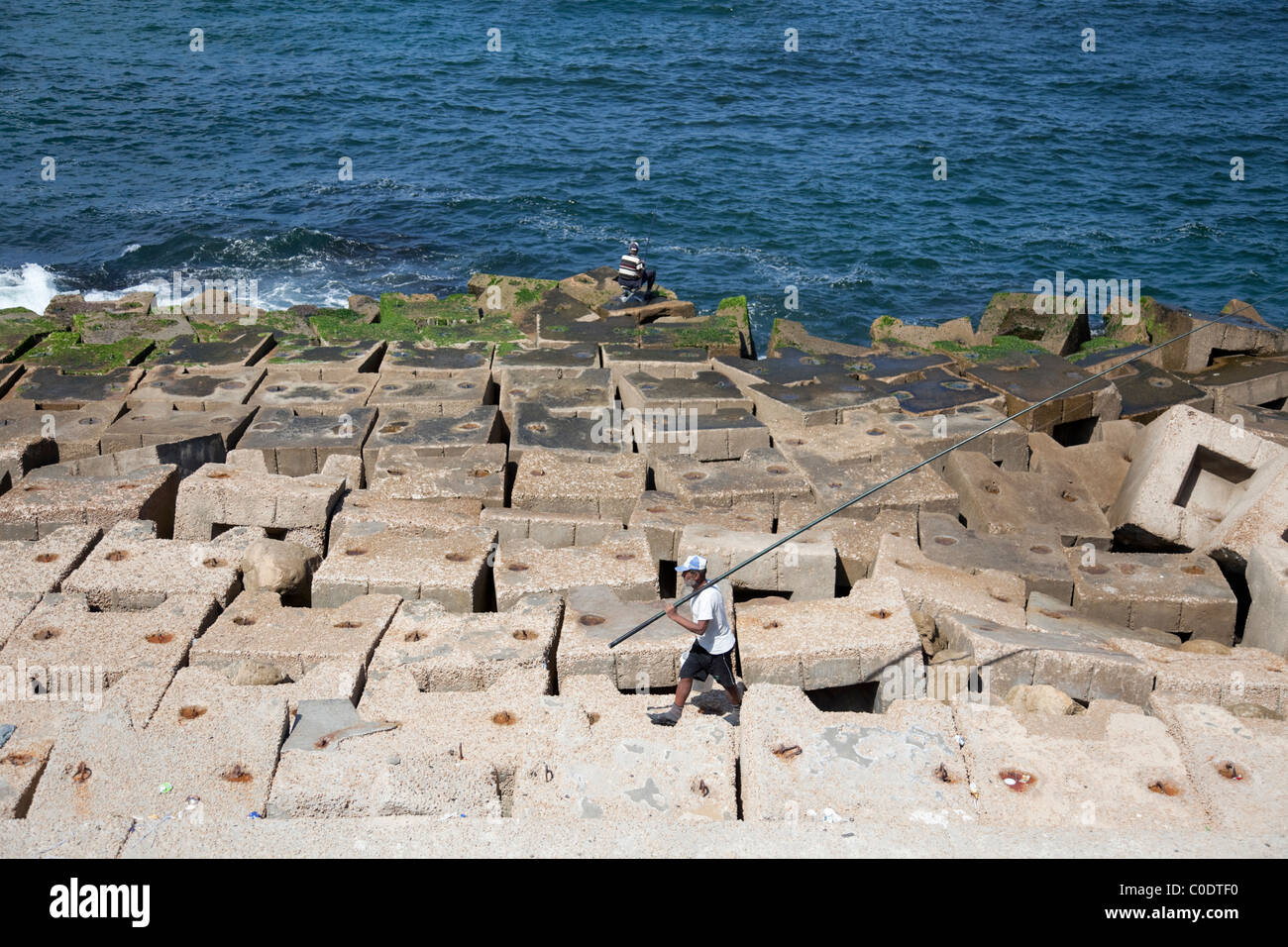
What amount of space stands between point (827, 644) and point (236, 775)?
309cm

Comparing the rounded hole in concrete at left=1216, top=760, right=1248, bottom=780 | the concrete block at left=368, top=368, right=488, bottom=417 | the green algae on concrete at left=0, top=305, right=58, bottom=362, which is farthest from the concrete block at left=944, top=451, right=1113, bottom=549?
the green algae on concrete at left=0, top=305, right=58, bottom=362

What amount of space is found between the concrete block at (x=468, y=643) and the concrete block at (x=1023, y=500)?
3546 mm

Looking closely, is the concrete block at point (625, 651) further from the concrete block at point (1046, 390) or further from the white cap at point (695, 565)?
the concrete block at point (1046, 390)

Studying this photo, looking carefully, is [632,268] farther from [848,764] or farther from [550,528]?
[848,764]

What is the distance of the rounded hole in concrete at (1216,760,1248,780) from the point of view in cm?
517

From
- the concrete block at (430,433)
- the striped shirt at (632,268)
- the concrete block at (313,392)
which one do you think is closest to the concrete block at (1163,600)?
the concrete block at (430,433)

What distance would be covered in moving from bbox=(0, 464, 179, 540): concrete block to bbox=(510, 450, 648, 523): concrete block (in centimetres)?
248

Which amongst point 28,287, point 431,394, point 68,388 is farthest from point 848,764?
point 28,287

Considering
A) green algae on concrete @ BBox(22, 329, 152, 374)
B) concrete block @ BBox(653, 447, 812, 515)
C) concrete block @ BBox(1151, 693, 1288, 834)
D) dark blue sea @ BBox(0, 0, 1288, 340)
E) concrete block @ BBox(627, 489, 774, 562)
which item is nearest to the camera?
concrete block @ BBox(1151, 693, 1288, 834)

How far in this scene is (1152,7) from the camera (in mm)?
42094

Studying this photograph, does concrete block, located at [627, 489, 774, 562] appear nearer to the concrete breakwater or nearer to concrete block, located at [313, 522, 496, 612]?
the concrete breakwater

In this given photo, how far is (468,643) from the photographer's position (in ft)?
21.5

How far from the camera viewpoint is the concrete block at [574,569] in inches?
282
